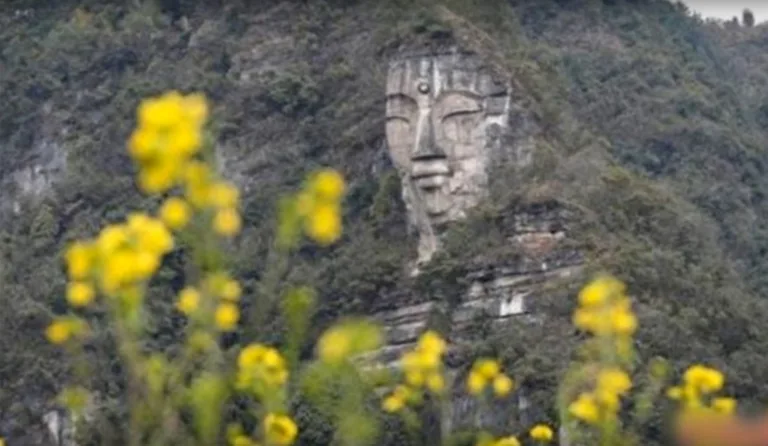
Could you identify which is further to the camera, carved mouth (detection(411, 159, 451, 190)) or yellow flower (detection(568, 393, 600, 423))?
carved mouth (detection(411, 159, 451, 190))

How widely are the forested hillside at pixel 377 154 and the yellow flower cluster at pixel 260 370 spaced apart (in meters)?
19.7

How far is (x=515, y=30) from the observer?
1556 inches

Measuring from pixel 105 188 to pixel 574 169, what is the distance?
29.2 feet

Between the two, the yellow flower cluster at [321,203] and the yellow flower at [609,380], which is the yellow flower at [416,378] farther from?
the yellow flower cluster at [321,203]

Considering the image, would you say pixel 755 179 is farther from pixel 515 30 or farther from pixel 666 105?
pixel 515 30

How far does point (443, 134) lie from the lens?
33531 mm

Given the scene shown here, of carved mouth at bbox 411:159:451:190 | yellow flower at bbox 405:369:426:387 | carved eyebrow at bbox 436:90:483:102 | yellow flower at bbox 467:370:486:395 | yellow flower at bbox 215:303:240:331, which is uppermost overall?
carved eyebrow at bbox 436:90:483:102

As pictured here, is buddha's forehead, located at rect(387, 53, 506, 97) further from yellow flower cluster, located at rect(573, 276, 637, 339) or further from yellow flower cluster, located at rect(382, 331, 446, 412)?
yellow flower cluster, located at rect(573, 276, 637, 339)

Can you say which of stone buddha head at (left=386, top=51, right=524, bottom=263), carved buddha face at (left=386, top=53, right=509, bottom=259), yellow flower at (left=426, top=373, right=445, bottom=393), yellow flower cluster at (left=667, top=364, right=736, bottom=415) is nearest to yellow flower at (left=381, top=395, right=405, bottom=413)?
yellow flower at (left=426, top=373, right=445, bottom=393)

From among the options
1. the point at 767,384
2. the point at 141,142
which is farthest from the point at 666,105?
the point at 141,142

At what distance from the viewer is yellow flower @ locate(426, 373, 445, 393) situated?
405 cm

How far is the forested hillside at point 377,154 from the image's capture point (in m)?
31.0

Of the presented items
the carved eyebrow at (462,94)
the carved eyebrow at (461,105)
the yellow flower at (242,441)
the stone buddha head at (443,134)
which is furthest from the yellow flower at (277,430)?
the carved eyebrow at (462,94)

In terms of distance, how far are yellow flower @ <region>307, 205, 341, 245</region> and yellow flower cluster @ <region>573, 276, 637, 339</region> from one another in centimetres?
55
